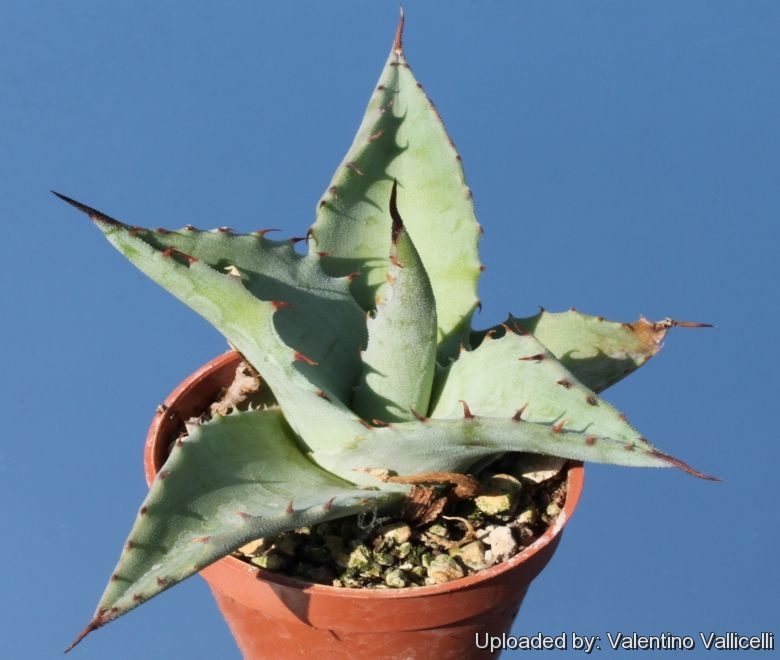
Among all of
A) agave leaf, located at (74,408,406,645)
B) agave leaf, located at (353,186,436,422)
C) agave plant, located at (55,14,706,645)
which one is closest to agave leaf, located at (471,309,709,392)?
agave plant, located at (55,14,706,645)

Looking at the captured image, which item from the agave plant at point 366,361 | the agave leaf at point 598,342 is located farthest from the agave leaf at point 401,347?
the agave leaf at point 598,342

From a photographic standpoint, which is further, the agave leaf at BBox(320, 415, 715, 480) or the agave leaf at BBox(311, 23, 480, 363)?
the agave leaf at BBox(311, 23, 480, 363)

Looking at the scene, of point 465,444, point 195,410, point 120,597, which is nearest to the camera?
point 120,597

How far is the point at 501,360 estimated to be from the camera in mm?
1063

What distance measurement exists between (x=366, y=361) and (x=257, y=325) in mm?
130

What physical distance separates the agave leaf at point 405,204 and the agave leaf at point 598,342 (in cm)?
7

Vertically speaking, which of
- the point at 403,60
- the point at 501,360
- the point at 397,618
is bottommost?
the point at 397,618

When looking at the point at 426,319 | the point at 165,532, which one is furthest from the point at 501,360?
the point at 165,532

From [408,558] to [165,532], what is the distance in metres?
0.25

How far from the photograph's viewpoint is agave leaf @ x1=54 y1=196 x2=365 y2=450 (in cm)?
101

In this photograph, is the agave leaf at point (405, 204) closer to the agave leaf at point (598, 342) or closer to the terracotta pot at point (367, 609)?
the agave leaf at point (598, 342)

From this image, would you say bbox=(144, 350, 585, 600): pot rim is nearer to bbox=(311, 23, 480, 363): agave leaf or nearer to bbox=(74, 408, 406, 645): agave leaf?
bbox=(74, 408, 406, 645): agave leaf

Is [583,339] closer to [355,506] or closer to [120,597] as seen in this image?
[355,506]

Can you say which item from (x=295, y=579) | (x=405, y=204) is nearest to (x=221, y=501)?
(x=295, y=579)
